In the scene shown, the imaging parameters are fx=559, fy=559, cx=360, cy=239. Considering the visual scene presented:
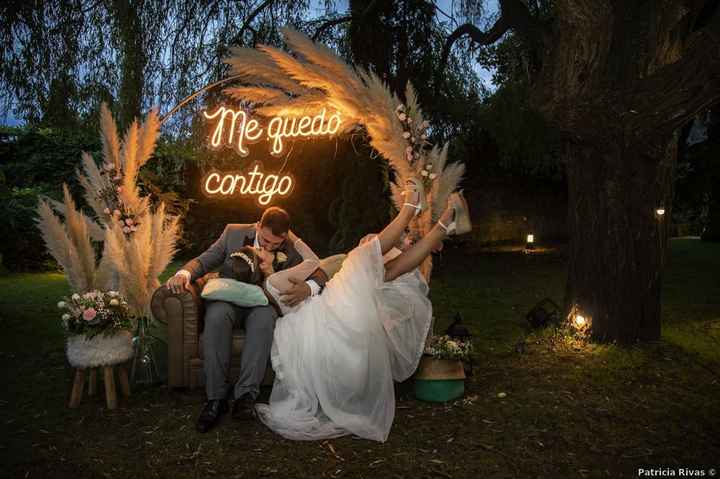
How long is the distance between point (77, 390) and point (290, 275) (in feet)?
5.38

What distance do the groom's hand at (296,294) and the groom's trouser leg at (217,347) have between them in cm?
37

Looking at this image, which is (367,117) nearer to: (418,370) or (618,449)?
(418,370)

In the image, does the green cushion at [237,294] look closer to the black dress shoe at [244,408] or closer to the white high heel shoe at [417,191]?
the black dress shoe at [244,408]

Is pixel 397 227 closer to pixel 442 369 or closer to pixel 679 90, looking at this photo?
pixel 442 369

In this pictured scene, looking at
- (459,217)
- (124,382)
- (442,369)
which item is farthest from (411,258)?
(124,382)

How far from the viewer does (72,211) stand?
14.3ft

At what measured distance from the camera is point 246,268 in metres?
3.99

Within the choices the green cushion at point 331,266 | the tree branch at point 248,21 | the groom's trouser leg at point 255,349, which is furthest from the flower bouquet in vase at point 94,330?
the tree branch at point 248,21

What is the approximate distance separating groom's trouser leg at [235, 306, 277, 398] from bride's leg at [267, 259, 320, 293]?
17cm

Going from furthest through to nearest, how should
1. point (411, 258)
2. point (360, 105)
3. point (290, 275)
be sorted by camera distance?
point (360, 105) → point (411, 258) → point (290, 275)

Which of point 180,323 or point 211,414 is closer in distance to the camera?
point 211,414

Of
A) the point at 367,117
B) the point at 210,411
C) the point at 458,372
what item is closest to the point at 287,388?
the point at 210,411

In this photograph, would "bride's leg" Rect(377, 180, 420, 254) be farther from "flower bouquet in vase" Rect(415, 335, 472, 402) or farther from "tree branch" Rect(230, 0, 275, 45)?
"tree branch" Rect(230, 0, 275, 45)

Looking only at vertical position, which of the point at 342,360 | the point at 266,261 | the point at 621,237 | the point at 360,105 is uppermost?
the point at 360,105
